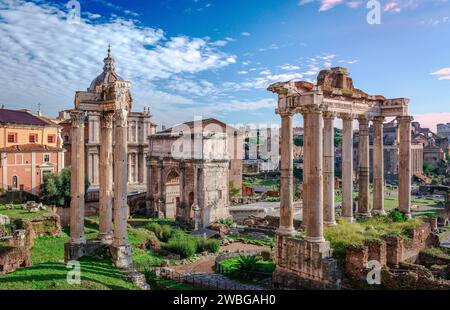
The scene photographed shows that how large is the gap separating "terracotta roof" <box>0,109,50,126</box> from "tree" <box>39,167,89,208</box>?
7.66 meters

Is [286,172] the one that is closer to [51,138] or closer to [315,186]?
[315,186]

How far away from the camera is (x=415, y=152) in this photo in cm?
8706

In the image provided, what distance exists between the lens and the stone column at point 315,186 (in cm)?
1558

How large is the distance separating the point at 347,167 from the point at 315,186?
5.18 metres

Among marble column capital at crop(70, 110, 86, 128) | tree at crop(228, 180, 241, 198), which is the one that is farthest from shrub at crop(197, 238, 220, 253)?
tree at crop(228, 180, 241, 198)

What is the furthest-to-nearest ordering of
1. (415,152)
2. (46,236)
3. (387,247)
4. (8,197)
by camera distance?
1. (415,152)
2. (8,197)
3. (46,236)
4. (387,247)

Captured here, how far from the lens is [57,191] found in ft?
114

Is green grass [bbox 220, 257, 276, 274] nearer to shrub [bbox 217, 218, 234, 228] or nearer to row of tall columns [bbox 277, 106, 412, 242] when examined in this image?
row of tall columns [bbox 277, 106, 412, 242]

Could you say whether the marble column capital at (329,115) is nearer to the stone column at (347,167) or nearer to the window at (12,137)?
the stone column at (347,167)

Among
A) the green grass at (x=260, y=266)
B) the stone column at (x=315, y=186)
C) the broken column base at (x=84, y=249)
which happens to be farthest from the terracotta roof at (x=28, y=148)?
the stone column at (x=315, y=186)
